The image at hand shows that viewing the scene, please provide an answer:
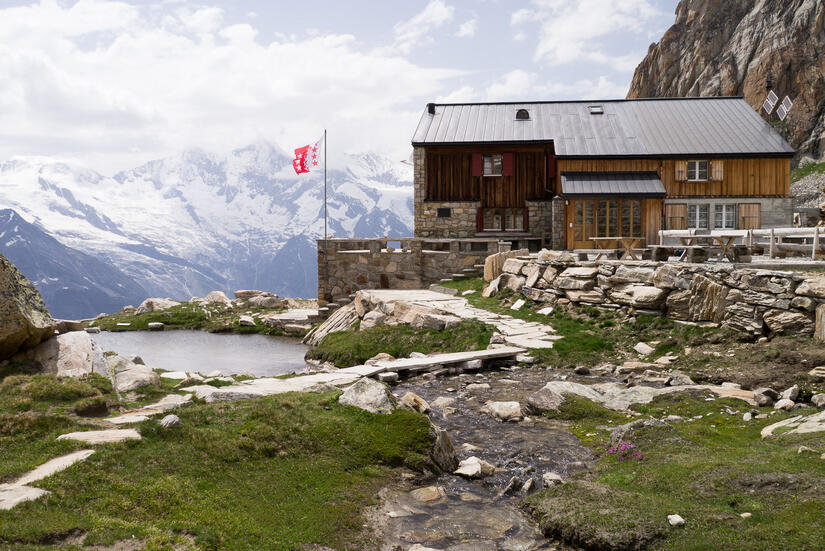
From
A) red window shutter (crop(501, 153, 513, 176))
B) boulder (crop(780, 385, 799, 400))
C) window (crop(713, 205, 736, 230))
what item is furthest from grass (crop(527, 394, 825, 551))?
red window shutter (crop(501, 153, 513, 176))

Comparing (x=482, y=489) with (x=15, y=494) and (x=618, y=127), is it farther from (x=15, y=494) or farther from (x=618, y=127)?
(x=618, y=127)

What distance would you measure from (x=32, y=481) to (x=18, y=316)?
605 centimetres

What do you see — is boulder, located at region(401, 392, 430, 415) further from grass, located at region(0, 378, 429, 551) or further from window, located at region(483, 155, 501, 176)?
window, located at region(483, 155, 501, 176)

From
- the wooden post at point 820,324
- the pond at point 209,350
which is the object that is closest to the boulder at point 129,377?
the pond at point 209,350

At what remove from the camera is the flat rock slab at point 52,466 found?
695 centimetres

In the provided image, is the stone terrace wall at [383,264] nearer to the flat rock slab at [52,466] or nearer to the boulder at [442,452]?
the boulder at [442,452]

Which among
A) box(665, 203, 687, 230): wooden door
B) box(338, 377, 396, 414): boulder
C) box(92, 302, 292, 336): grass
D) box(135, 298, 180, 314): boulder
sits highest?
box(665, 203, 687, 230): wooden door

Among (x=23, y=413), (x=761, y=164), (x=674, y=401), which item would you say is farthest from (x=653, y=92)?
(x=23, y=413)

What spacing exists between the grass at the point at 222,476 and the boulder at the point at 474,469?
2.09 feet

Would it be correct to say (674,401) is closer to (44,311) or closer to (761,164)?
(44,311)

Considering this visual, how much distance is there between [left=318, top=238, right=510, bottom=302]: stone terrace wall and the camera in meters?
31.9

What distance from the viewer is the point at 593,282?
20.5 meters

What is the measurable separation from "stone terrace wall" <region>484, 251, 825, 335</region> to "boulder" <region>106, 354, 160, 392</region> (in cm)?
1363

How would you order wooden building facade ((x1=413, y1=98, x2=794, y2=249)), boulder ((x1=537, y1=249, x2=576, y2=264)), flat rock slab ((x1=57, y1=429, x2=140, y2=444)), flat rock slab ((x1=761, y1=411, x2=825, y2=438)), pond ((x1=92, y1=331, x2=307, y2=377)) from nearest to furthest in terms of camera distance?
flat rock slab ((x1=57, y1=429, x2=140, y2=444)) → flat rock slab ((x1=761, y1=411, x2=825, y2=438)) → boulder ((x1=537, y1=249, x2=576, y2=264)) → pond ((x1=92, y1=331, x2=307, y2=377)) → wooden building facade ((x1=413, y1=98, x2=794, y2=249))
